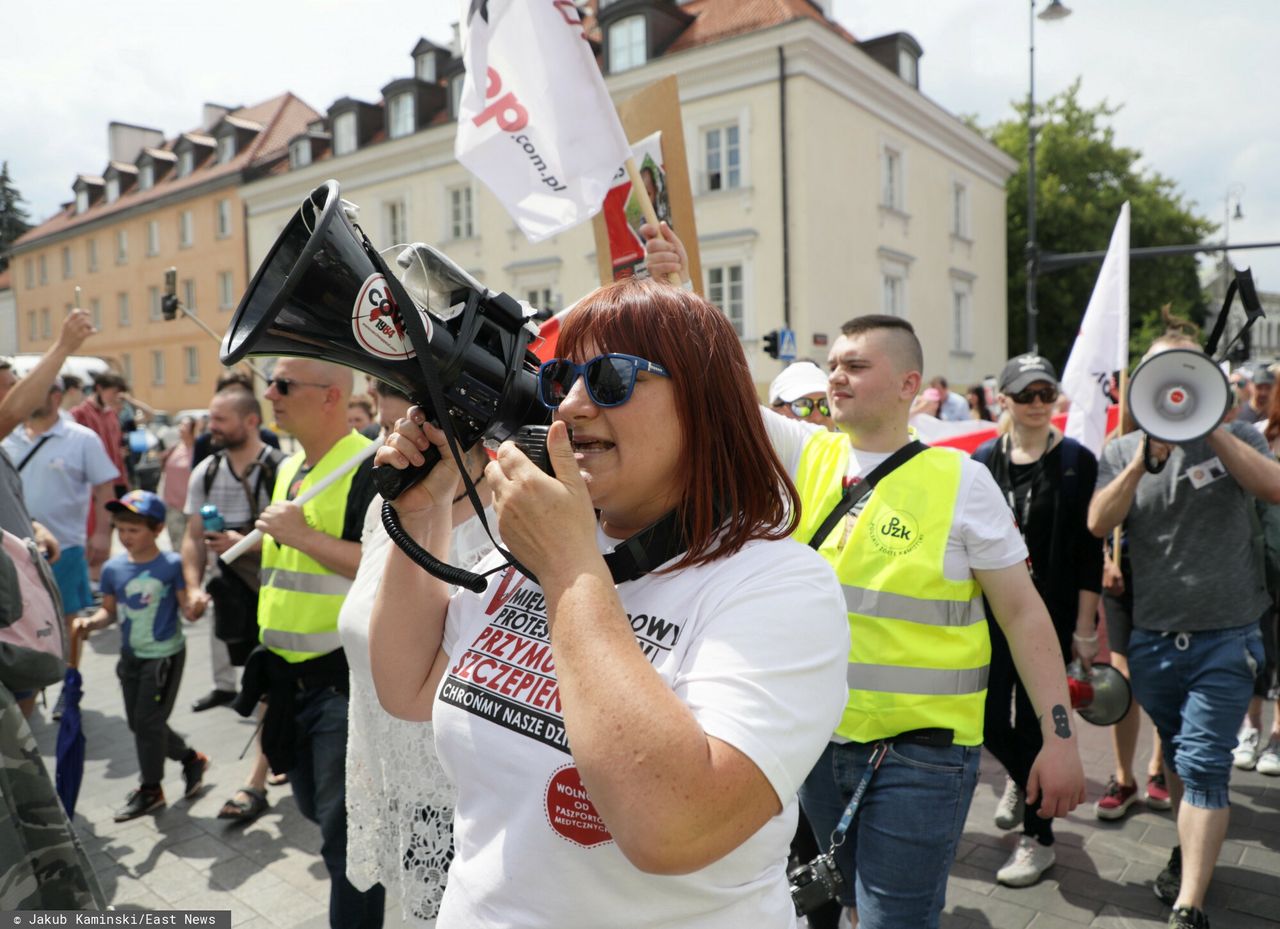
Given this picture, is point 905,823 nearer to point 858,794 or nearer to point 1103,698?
point 858,794

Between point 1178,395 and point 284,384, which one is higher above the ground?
point 284,384

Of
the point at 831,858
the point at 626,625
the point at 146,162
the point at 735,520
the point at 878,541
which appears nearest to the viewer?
the point at 626,625

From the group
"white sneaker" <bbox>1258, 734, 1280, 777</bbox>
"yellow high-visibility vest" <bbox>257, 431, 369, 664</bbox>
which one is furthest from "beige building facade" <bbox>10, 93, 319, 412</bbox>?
"white sneaker" <bbox>1258, 734, 1280, 777</bbox>

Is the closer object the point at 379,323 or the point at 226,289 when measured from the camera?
the point at 379,323

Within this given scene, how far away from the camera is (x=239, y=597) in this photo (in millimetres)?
3986

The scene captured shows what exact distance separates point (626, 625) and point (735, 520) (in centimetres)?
30

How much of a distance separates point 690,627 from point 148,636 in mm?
4143

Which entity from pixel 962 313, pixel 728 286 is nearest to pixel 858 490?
pixel 728 286

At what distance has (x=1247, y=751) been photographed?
4.75m

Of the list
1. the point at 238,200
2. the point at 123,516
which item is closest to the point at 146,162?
the point at 238,200

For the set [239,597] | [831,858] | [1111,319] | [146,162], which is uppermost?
[146,162]

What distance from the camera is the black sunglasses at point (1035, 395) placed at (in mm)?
3896

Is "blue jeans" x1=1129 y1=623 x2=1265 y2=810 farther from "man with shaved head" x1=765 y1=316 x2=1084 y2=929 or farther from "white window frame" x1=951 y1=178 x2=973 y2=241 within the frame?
"white window frame" x1=951 y1=178 x2=973 y2=241

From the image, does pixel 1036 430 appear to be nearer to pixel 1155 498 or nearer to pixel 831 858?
pixel 1155 498
